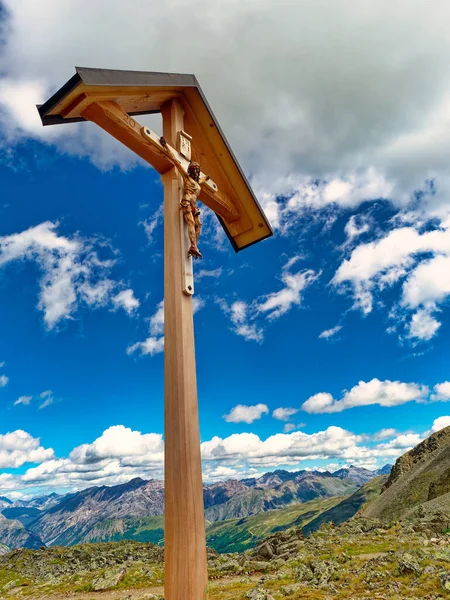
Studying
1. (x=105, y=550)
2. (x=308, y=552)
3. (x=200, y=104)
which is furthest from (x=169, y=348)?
(x=105, y=550)

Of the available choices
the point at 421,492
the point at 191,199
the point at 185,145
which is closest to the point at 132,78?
the point at 185,145

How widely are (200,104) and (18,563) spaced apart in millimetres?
29149

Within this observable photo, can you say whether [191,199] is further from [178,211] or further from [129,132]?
[129,132]

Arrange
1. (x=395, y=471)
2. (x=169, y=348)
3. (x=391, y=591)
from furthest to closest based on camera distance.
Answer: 1. (x=395, y=471)
2. (x=391, y=591)
3. (x=169, y=348)

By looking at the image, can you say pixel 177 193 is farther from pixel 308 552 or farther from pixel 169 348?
pixel 308 552

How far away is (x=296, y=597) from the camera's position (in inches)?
368

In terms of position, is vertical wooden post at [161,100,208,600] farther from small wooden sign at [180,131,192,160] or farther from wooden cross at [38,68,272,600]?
small wooden sign at [180,131,192,160]

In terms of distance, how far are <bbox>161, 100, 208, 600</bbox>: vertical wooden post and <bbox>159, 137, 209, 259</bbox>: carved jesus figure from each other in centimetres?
34

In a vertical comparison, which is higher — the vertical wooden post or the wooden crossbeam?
the wooden crossbeam

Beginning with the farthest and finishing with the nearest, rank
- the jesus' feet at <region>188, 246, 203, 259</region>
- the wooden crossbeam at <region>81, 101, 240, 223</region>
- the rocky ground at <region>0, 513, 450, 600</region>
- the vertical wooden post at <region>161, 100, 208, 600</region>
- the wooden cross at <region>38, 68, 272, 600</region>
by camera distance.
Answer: the rocky ground at <region>0, 513, 450, 600</region>, the jesus' feet at <region>188, 246, 203, 259</region>, the wooden crossbeam at <region>81, 101, 240, 223</region>, the wooden cross at <region>38, 68, 272, 600</region>, the vertical wooden post at <region>161, 100, 208, 600</region>

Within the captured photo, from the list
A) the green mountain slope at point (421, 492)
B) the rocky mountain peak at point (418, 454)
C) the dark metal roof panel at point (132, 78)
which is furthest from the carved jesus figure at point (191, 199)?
the rocky mountain peak at point (418, 454)

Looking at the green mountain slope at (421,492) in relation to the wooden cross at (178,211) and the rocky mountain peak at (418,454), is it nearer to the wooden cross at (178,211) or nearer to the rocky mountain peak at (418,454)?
the rocky mountain peak at (418,454)

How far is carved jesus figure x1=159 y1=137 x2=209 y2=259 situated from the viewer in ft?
20.4

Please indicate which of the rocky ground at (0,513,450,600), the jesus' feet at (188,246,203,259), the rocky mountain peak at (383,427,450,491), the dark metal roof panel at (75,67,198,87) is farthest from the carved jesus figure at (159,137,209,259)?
the rocky mountain peak at (383,427,450,491)
